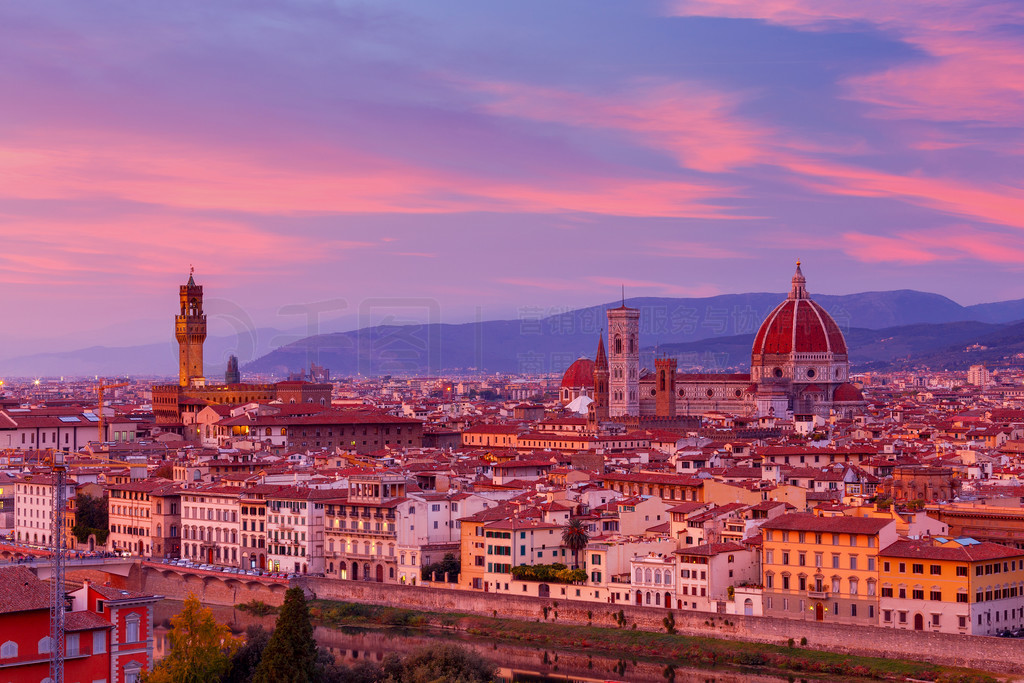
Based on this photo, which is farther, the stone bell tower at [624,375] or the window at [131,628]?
the stone bell tower at [624,375]

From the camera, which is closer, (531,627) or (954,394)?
(531,627)

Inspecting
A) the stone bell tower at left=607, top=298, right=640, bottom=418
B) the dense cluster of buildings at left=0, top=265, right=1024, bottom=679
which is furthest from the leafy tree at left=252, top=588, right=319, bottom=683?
the stone bell tower at left=607, top=298, right=640, bottom=418

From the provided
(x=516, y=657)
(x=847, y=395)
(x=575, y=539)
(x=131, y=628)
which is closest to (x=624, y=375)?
(x=847, y=395)

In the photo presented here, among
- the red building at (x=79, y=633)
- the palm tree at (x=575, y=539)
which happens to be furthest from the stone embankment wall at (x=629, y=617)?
the red building at (x=79, y=633)

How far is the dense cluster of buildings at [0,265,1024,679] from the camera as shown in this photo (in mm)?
38438

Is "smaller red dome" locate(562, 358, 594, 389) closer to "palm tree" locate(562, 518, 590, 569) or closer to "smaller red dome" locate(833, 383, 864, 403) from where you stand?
"smaller red dome" locate(833, 383, 864, 403)

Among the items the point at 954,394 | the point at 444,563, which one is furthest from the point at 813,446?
the point at 954,394

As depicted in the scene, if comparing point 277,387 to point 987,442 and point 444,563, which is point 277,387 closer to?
point 987,442

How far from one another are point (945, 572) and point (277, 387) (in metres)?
83.2

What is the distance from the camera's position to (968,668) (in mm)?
34562

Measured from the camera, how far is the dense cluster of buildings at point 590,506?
3844 cm

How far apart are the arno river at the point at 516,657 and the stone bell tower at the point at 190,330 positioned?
72.0 meters

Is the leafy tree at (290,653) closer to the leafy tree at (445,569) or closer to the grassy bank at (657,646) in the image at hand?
the grassy bank at (657,646)

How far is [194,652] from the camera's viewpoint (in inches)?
1336
